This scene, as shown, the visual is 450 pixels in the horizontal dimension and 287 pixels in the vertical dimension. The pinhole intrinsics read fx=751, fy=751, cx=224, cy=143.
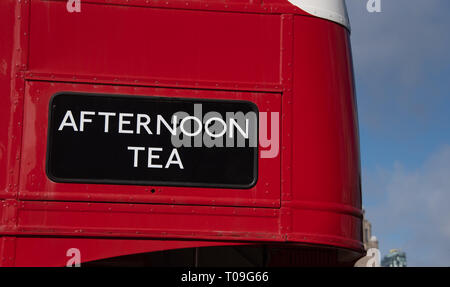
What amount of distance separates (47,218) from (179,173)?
91 centimetres

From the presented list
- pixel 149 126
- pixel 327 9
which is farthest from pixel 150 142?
pixel 327 9

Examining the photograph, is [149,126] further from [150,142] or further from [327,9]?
[327,9]

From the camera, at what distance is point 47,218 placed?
16.0 feet

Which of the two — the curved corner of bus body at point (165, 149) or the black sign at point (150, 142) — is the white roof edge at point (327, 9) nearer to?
the curved corner of bus body at point (165, 149)

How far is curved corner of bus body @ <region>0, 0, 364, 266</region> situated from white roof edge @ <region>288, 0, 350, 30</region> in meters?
0.06

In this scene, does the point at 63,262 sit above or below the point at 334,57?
below

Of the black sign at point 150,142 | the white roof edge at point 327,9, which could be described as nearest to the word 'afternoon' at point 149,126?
the black sign at point 150,142

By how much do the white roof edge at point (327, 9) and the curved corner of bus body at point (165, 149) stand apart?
6cm

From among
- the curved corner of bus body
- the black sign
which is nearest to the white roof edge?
the curved corner of bus body

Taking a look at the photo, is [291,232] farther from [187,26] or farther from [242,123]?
[187,26]

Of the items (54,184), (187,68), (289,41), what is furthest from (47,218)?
(289,41)

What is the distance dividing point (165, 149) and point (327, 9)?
5.28 ft

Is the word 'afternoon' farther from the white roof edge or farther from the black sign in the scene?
the white roof edge
